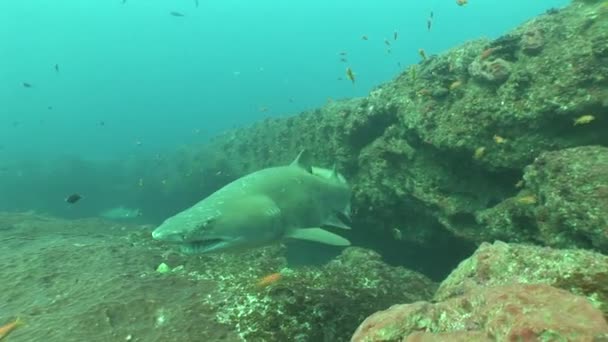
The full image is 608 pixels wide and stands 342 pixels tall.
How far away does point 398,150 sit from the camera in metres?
8.16

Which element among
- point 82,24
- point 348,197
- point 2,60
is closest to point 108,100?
point 82,24

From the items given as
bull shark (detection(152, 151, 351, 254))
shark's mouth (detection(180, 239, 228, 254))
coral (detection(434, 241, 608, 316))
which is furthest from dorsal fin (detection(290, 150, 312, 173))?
coral (detection(434, 241, 608, 316))

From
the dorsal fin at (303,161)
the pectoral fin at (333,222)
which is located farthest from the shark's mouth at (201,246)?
the pectoral fin at (333,222)

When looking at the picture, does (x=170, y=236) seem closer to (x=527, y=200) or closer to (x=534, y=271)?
(x=534, y=271)

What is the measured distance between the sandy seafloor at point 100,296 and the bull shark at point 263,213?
0.74m

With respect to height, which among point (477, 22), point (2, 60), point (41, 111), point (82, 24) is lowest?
point (41, 111)

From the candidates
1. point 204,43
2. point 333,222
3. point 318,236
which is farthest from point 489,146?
point 204,43

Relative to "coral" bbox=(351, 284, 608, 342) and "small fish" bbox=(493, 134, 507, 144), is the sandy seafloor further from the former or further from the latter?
"small fish" bbox=(493, 134, 507, 144)

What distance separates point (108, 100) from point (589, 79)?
121 m

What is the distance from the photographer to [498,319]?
210 centimetres

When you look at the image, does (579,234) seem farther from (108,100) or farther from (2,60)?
(2,60)

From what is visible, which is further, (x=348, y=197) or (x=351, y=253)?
(x=348, y=197)

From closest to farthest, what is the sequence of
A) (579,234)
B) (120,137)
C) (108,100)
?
(579,234) < (120,137) < (108,100)

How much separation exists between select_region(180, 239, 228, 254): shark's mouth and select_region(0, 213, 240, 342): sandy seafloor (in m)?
0.58
